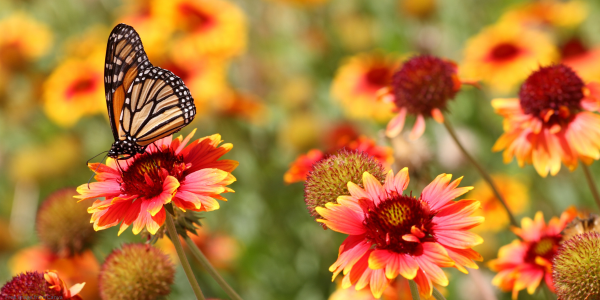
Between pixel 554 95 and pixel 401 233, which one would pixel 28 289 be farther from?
pixel 554 95

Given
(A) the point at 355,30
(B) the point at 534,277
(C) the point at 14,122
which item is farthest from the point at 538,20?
(C) the point at 14,122

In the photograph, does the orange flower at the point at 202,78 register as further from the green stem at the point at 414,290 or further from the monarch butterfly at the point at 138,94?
the green stem at the point at 414,290

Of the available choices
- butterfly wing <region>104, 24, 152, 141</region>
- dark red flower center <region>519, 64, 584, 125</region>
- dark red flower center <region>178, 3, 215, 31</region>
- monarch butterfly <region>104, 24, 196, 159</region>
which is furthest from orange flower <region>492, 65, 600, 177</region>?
dark red flower center <region>178, 3, 215, 31</region>

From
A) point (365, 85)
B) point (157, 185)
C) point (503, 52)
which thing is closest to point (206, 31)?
point (365, 85)

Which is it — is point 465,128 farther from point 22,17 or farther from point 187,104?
point 22,17

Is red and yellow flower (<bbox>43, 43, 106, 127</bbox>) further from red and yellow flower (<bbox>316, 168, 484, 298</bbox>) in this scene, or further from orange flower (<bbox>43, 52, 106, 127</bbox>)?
red and yellow flower (<bbox>316, 168, 484, 298</bbox>)

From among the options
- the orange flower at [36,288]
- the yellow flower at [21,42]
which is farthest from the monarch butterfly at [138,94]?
the yellow flower at [21,42]
